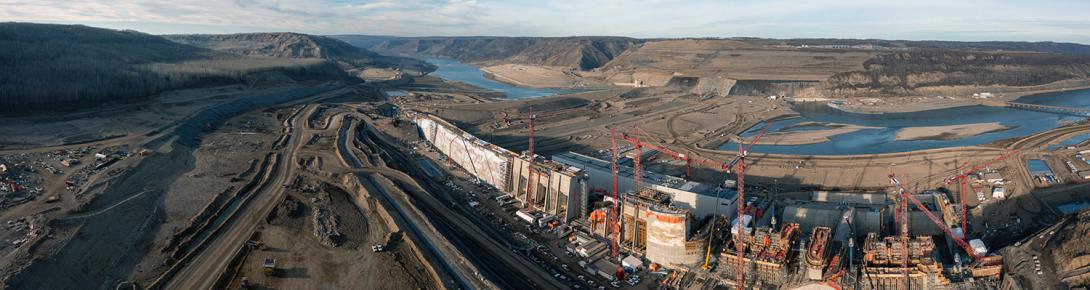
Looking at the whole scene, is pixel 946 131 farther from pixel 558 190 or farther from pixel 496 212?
pixel 496 212

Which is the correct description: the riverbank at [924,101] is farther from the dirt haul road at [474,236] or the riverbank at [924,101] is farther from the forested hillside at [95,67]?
the forested hillside at [95,67]

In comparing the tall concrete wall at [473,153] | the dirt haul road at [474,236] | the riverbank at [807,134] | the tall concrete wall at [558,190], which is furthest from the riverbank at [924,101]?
the dirt haul road at [474,236]

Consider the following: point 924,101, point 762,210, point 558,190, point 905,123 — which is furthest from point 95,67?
point 924,101

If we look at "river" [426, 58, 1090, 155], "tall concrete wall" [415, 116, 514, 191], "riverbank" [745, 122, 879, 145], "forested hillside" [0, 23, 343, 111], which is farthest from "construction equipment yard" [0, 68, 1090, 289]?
"forested hillside" [0, 23, 343, 111]

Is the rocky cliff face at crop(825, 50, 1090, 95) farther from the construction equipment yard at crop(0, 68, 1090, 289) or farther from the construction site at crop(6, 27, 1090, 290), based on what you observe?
the construction equipment yard at crop(0, 68, 1090, 289)

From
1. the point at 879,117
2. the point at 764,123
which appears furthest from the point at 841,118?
the point at 764,123

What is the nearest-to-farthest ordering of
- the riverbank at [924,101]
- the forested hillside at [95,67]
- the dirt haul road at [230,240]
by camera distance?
the dirt haul road at [230,240]
the forested hillside at [95,67]
the riverbank at [924,101]
